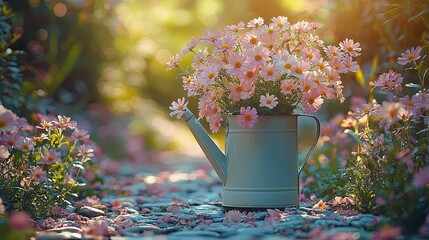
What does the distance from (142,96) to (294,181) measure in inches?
328

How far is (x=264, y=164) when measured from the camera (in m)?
2.87

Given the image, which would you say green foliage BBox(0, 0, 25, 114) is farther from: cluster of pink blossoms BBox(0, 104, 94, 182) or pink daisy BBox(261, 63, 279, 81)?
pink daisy BBox(261, 63, 279, 81)

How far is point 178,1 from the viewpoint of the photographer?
1452cm

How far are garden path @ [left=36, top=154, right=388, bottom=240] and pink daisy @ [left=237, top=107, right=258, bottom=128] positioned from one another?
0.37 m

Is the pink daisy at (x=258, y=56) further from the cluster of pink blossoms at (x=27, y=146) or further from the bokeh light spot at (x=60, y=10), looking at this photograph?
the bokeh light spot at (x=60, y=10)

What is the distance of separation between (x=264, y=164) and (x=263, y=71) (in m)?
0.42

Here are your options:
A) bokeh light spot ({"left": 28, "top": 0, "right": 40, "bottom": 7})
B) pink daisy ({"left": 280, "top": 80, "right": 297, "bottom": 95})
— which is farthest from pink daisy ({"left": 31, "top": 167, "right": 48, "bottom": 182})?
bokeh light spot ({"left": 28, "top": 0, "right": 40, "bottom": 7})

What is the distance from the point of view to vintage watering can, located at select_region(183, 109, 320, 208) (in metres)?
2.87

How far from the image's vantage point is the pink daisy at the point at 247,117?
275 centimetres

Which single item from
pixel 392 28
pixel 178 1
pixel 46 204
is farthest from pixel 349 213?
pixel 178 1

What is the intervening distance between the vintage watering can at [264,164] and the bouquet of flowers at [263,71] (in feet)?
0.23

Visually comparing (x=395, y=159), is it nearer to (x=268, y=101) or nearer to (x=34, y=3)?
(x=268, y=101)

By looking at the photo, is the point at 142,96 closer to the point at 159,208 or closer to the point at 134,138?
the point at 134,138

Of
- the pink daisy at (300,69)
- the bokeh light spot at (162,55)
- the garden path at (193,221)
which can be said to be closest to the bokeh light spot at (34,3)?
the garden path at (193,221)
